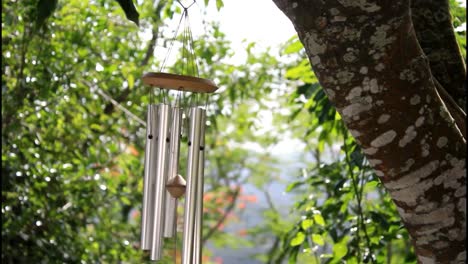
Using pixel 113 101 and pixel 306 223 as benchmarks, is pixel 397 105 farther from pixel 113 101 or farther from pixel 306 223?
pixel 113 101

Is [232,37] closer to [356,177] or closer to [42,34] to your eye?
[42,34]

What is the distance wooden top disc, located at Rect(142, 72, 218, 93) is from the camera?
160 cm

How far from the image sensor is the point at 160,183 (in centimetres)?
173

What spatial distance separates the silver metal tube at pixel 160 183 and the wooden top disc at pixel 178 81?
0.32ft

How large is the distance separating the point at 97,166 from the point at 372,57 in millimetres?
2292

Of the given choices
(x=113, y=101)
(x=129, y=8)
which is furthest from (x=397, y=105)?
(x=113, y=101)

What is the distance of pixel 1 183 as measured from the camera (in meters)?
2.90

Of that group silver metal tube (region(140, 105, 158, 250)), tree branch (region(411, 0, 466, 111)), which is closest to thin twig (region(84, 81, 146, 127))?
silver metal tube (region(140, 105, 158, 250))

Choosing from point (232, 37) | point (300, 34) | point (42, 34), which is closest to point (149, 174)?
point (300, 34)

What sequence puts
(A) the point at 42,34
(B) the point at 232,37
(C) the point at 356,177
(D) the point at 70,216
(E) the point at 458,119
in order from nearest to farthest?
(E) the point at 458,119
(C) the point at 356,177
(A) the point at 42,34
(D) the point at 70,216
(B) the point at 232,37

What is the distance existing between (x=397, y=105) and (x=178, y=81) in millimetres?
596

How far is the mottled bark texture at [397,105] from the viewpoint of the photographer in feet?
3.76

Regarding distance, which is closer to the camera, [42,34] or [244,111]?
[42,34]

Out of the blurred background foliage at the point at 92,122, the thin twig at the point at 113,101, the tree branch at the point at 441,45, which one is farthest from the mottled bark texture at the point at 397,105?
the thin twig at the point at 113,101
